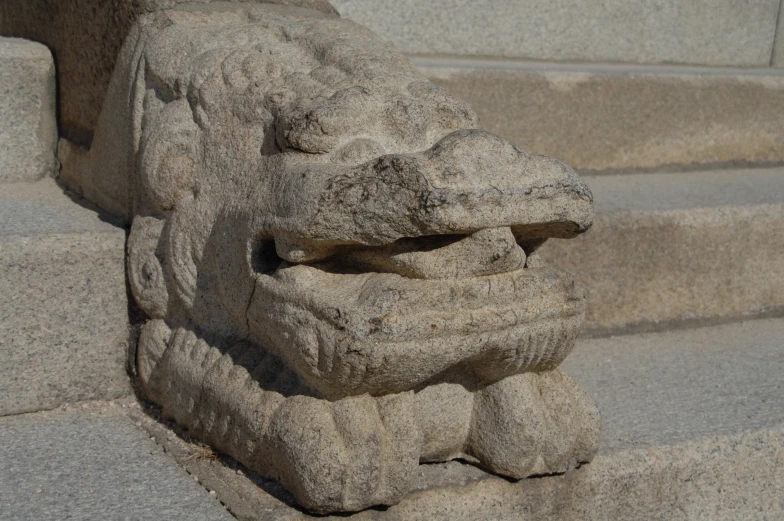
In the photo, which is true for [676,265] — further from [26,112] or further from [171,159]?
[26,112]

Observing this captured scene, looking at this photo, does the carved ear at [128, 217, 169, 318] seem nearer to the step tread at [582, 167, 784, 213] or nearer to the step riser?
the step riser

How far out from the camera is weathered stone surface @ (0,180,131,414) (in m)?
1.78

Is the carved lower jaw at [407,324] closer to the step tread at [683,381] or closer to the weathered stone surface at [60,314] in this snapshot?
the step tread at [683,381]

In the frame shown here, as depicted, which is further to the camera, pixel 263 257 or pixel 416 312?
pixel 263 257

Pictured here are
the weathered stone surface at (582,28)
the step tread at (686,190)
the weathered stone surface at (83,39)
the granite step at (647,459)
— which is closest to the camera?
the granite step at (647,459)

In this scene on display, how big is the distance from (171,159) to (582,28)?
2472 millimetres

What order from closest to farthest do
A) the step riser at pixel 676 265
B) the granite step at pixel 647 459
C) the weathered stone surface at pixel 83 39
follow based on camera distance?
the granite step at pixel 647 459, the weathered stone surface at pixel 83 39, the step riser at pixel 676 265

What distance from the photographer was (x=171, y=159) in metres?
1.73

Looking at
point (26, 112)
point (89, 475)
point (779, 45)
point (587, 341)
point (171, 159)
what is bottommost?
point (587, 341)

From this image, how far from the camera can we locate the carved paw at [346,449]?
1.39m

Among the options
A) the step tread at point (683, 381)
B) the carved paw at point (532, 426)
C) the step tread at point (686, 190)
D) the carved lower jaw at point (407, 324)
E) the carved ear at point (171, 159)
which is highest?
the carved ear at point (171, 159)

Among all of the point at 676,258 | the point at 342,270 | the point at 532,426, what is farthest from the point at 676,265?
the point at 342,270

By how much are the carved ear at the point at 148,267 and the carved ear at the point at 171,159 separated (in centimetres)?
8

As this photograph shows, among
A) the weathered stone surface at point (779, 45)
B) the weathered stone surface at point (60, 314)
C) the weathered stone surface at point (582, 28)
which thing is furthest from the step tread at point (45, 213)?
the weathered stone surface at point (779, 45)
